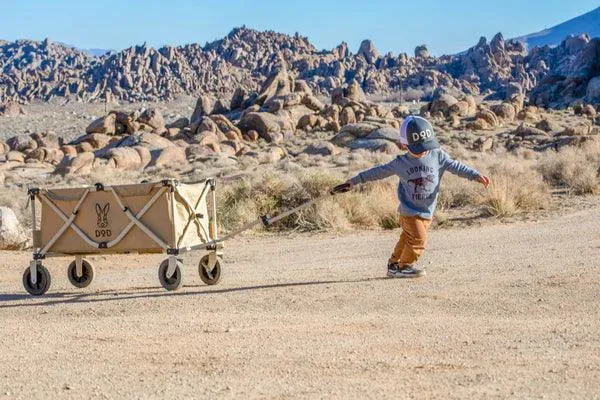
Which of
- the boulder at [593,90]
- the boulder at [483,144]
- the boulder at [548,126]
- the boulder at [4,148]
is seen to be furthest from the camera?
the boulder at [593,90]

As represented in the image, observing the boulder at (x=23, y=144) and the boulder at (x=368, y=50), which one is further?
the boulder at (x=368, y=50)

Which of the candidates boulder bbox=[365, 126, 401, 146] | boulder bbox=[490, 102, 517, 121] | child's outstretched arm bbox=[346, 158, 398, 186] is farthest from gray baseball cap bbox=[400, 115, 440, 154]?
boulder bbox=[490, 102, 517, 121]

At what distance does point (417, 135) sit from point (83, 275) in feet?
12.8

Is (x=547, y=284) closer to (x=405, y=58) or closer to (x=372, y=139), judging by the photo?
(x=372, y=139)

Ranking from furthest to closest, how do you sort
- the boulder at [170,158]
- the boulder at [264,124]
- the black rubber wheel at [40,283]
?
1. the boulder at [264,124]
2. the boulder at [170,158]
3. the black rubber wheel at [40,283]

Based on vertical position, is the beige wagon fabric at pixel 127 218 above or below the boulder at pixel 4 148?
below

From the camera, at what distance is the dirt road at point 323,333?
16.5 ft

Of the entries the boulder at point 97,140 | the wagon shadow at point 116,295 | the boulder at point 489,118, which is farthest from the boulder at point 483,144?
the wagon shadow at point 116,295

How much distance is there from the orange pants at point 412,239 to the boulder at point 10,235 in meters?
8.13

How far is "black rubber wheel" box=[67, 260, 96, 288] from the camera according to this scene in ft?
31.9

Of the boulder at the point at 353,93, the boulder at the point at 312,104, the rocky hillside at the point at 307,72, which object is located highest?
the rocky hillside at the point at 307,72

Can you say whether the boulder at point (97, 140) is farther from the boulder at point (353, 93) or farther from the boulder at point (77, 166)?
the boulder at point (353, 93)

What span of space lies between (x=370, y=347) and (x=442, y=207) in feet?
38.3

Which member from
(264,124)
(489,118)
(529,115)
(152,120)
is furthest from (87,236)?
(152,120)
